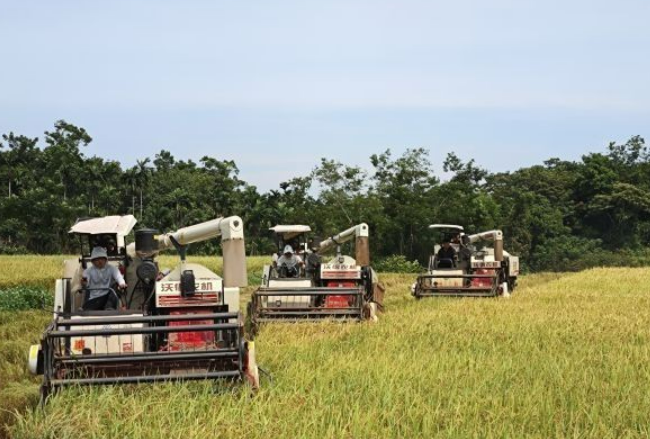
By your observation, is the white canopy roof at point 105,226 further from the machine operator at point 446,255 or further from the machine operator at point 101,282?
the machine operator at point 446,255

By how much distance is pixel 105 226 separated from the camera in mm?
9273

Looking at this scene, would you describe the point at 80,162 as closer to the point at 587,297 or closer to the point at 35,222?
the point at 35,222

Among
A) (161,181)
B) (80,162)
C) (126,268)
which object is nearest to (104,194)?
(80,162)

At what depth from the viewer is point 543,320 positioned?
1313 cm

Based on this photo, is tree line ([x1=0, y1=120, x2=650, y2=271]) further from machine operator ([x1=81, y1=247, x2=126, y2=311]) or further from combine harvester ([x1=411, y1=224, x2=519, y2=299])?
machine operator ([x1=81, y1=247, x2=126, y2=311])

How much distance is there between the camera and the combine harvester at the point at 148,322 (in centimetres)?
730

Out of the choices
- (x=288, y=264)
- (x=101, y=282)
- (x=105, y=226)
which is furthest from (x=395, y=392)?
(x=288, y=264)

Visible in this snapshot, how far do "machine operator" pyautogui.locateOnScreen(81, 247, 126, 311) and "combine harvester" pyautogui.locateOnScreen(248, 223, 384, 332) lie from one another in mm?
4015

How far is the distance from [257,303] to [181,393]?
269 inches

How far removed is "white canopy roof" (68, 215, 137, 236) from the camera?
918 cm

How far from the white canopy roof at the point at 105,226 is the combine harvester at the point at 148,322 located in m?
0.01

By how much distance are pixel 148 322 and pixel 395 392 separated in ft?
7.60

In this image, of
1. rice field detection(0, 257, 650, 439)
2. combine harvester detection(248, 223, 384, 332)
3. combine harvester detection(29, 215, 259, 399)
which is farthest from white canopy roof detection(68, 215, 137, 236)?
combine harvester detection(248, 223, 384, 332)

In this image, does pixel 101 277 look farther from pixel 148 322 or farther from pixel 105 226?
pixel 148 322
